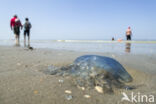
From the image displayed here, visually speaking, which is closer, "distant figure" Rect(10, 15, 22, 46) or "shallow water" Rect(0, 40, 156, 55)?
"shallow water" Rect(0, 40, 156, 55)

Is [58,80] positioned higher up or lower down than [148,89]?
higher up

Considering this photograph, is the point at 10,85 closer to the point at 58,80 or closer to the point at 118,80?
the point at 58,80

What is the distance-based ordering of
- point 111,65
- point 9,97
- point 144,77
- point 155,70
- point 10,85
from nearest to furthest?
1. point 9,97
2. point 10,85
3. point 111,65
4. point 144,77
5. point 155,70

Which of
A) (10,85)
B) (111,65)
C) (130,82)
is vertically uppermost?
(111,65)

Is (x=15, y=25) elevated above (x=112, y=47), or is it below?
above

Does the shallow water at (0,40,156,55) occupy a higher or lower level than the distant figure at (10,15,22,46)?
lower

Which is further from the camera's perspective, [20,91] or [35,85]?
[35,85]

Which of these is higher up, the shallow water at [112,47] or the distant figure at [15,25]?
A: the distant figure at [15,25]

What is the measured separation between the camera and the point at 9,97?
112cm

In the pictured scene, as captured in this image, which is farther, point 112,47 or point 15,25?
point 112,47

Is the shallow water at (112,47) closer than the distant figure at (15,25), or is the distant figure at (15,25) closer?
the shallow water at (112,47)

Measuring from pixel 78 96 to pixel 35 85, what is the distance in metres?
0.48

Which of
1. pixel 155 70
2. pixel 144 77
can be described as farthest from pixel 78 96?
pixel 155 70

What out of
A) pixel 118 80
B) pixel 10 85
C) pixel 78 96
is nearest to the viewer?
pixel 78 96
